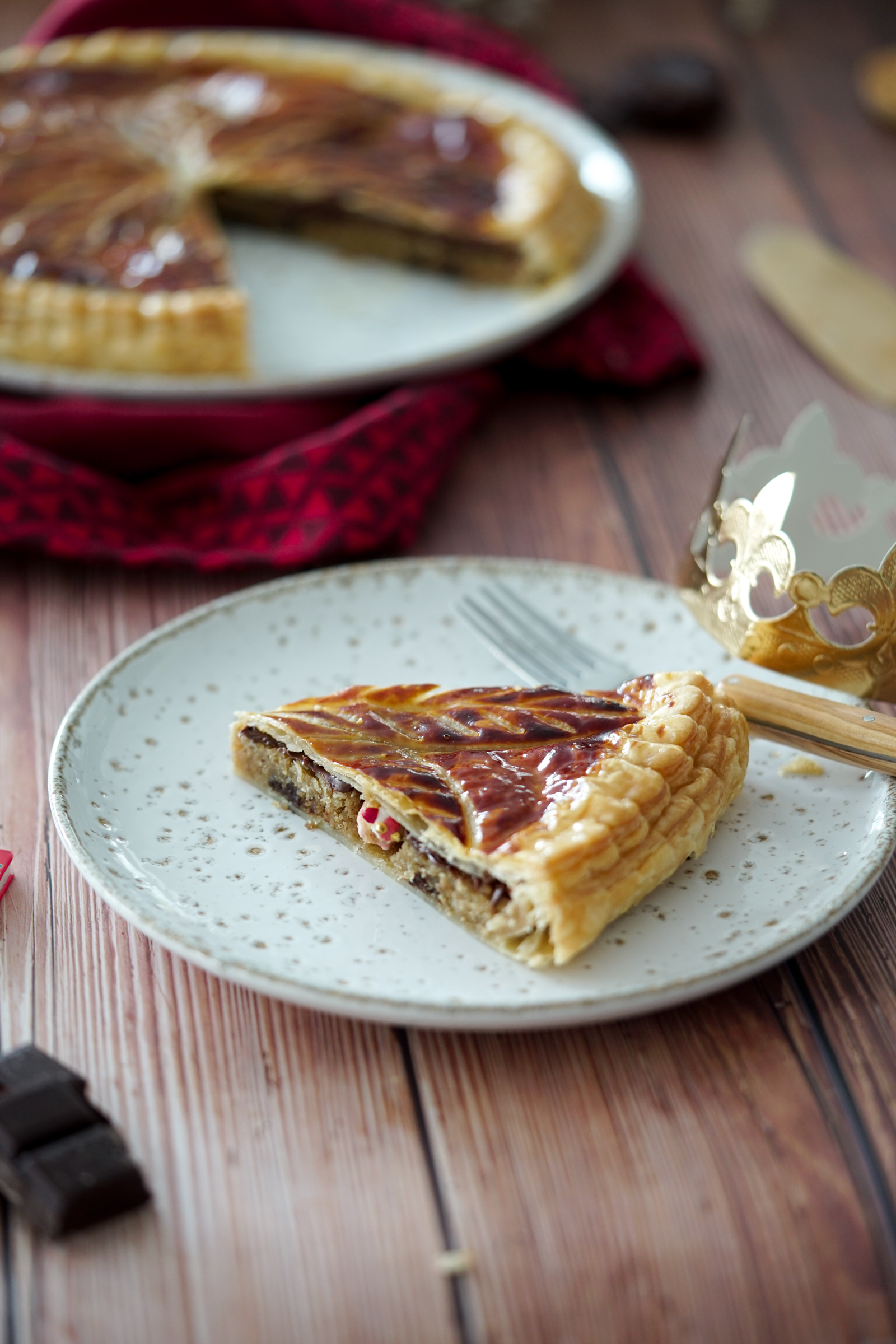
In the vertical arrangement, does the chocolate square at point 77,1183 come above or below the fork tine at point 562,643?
below

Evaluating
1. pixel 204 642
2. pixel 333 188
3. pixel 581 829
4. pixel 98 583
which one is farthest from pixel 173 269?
pixel 581 829

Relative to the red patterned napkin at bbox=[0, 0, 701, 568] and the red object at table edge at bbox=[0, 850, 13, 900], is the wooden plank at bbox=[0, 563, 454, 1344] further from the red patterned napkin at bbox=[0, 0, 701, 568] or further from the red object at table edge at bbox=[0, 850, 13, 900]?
the red patterned napkin at bbox=[0, 0, 701, 568]

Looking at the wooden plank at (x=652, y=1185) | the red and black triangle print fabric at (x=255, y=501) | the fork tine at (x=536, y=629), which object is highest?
the wooden plank at (x=652, y=1185)

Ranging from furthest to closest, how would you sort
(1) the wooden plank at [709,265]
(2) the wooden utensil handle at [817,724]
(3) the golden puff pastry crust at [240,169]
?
(3) the golden puff pastry crust at [240,169] < (1) the wooden plank at [709,265] < (2) the wooden utensil handle at [817,724]

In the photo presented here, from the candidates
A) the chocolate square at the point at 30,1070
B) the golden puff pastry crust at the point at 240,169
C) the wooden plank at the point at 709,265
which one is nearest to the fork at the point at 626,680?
the wooden plank at the point at 709,265

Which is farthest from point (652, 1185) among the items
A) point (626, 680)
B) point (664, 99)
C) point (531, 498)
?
point (664, 99)

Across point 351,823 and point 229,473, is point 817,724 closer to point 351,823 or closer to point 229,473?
point 351,823

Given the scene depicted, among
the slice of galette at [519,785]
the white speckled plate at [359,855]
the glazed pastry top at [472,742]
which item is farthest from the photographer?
the glazed pastry top at [472,742]

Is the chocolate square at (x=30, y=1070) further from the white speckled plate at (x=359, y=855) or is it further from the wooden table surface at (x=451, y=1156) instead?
the white speckled plate at (x=359, y=855)
